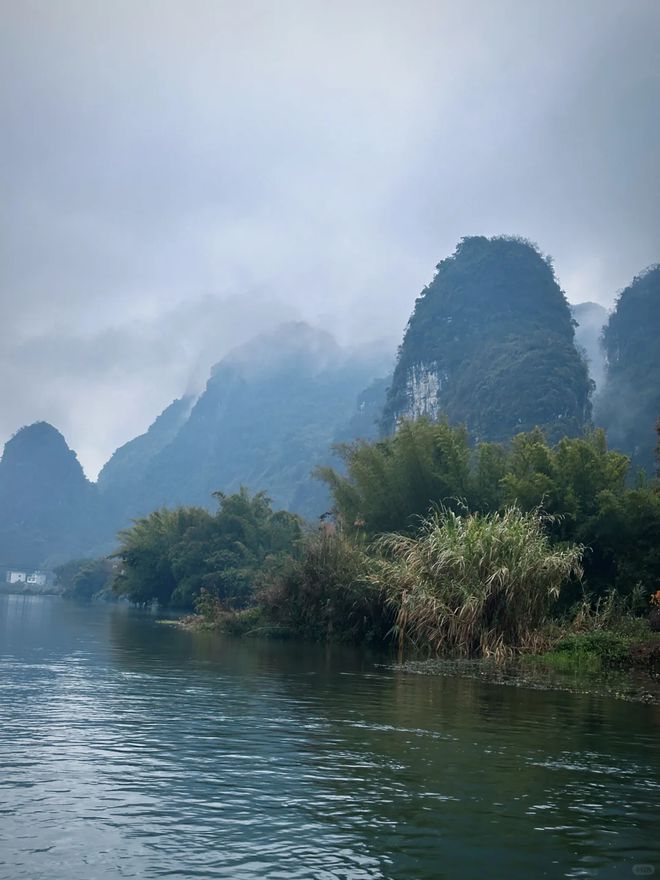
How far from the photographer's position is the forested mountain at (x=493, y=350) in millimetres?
88125

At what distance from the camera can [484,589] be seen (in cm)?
1941

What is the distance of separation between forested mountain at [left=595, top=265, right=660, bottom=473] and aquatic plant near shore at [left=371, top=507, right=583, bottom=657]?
65.1 metres

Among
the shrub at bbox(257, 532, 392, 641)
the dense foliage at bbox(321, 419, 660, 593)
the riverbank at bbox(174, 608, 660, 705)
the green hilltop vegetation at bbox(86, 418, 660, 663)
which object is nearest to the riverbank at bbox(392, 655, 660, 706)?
the riverbank at bbox(174, 608, 660, 705)

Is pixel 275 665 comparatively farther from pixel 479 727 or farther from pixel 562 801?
pixel 562 801

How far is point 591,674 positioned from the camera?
650 inches

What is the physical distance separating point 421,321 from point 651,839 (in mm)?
113133

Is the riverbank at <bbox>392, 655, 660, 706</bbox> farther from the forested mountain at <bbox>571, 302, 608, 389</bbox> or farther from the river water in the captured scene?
the forested mountain at <bbox>571, 302, 608, 389</bbox>

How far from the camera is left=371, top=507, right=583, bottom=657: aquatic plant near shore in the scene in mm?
19422

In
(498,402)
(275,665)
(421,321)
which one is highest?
(421,321)

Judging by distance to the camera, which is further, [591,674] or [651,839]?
[591,674]

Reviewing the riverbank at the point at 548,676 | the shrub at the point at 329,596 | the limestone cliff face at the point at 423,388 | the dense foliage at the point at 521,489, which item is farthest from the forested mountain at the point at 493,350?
the riverbank at the point at 548,676

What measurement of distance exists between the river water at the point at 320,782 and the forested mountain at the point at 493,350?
7431cm

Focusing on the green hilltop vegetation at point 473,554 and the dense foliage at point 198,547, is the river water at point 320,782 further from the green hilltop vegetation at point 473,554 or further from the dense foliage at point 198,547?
the dense foliage at point 198,547

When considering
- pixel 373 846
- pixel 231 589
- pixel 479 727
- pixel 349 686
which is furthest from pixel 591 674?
pixel 231 589
